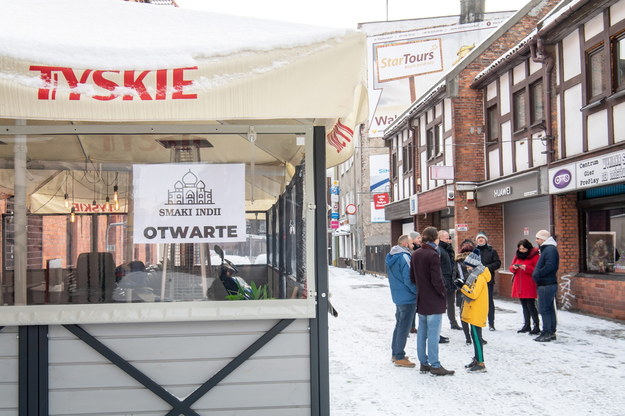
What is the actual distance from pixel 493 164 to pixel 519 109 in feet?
6.61

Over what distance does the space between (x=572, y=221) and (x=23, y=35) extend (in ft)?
40.0

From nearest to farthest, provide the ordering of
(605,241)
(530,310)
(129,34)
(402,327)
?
(129,34) < (402,327) < (530,310) < (605,241)

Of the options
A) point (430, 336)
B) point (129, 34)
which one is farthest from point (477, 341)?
point (129, 34)

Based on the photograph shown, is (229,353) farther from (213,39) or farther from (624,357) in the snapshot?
(624,357)

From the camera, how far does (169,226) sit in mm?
3984

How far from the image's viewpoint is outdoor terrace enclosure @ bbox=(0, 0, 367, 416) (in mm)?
3812

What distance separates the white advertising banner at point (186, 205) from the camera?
13.1 feet

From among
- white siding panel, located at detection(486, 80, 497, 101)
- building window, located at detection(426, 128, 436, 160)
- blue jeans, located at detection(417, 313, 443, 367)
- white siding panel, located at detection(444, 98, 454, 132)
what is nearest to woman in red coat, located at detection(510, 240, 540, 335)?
blue jeans, located at detection(417, 313, 443, 367)

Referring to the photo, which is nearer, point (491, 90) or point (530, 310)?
point (530, 310)

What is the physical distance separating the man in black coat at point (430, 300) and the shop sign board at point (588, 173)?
5344mm

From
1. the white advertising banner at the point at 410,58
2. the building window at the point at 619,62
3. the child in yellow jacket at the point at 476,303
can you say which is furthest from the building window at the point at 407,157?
the child in yellow jacket at the point at 476,303

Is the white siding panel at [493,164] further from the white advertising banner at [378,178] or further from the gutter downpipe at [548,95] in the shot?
the white advertising banner at [378,178]

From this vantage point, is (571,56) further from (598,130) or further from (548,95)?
(598,130)

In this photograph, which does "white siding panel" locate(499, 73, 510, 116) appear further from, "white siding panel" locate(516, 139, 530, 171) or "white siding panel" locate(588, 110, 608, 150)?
"white siding panel" locate(588, 110, 608, 150)
